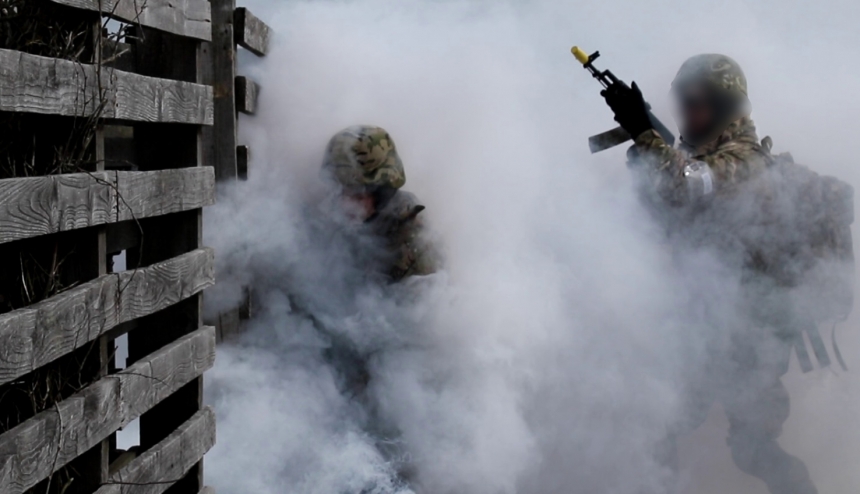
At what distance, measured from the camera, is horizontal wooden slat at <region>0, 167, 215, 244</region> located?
207 centimetres

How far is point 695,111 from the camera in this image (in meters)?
4.80

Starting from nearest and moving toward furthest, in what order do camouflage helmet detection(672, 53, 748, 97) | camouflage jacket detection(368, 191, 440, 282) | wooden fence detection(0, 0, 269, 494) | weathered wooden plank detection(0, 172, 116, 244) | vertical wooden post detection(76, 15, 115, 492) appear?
weathered wooden plank detection(0, 172, 116, 244) < wooden fence detection(0, 0, 269, 494) < vertical wooden post detection(76, 15, 115, 492) < camouflage jacket detection(368, 191, 440, 282) < camouflage helmet detection(672, 53, 748, 97)

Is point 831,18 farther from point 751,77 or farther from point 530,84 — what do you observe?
point 530,84

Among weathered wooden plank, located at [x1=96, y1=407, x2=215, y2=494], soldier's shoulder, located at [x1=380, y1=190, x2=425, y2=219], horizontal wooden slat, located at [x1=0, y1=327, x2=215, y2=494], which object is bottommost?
weathered wooden plank, located at [x1=96, y1=407, x2=215, y2=494]

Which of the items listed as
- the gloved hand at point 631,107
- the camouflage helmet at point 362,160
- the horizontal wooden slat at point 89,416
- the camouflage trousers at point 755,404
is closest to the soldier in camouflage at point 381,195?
the camouflage helmet at point 362,160

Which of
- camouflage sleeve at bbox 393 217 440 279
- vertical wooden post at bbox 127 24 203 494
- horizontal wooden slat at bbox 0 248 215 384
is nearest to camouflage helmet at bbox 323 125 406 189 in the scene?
camouflage sleeve at bbox 393 217 440 279

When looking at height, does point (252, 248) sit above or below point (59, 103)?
below

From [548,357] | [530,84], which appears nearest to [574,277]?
[548,357]

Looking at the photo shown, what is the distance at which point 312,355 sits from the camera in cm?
450

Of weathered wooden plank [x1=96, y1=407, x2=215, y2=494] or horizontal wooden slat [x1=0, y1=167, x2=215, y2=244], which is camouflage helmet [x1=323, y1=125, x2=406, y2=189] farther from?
weathered wooden plank [x1=96, y1=407, x2=215, y2=494]

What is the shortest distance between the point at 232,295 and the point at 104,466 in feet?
5.77

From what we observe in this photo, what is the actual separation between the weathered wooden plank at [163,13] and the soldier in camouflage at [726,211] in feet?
7.09

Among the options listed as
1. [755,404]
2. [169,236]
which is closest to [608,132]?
[755,404]

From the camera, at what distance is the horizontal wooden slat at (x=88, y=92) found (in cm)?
208
